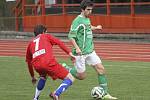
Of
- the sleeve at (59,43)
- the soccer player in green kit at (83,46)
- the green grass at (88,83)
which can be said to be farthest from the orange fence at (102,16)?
the sleeve at (59,43)

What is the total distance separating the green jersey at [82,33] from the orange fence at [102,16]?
1947 cm

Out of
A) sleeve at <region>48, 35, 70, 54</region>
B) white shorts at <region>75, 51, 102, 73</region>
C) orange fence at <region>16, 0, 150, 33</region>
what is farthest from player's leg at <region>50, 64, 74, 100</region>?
orange fence at <region>16, 0, 150, 33</region>

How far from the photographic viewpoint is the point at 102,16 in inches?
1267

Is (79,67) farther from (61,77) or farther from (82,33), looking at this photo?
(61,77)

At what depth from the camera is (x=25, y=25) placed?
35.6m

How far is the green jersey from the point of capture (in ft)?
35.4

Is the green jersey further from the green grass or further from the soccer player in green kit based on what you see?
the green grass

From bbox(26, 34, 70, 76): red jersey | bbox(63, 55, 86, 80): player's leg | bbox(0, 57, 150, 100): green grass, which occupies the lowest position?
bbox(0, 57, 150, 100): green grass

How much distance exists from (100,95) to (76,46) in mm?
→ 1065

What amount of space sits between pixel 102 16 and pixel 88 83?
19161 millimetres

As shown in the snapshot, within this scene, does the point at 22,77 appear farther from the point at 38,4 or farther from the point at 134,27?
the point at 38,4

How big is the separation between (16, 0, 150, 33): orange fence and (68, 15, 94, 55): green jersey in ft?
63.9

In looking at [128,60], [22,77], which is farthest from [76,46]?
[128,60]

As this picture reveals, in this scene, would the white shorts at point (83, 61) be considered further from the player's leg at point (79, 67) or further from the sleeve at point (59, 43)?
the sleeve at point (59, 43)
